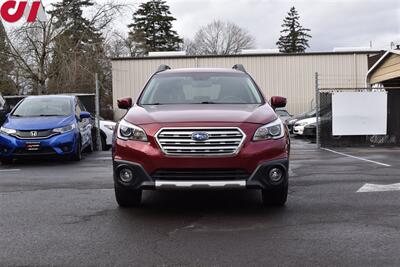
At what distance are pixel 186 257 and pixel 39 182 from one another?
4875 mm

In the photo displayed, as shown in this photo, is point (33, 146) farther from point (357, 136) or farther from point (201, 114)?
point (357, 136)

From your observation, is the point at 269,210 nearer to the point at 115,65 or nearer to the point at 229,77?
the point at 229,77

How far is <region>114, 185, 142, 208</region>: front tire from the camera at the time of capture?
6.08 m

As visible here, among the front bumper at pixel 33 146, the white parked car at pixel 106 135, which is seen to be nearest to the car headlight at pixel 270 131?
the front bumper at pixel 33 146

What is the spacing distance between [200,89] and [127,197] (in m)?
1.83

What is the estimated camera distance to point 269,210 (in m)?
6.11

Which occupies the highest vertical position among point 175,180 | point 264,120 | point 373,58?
point 373,58

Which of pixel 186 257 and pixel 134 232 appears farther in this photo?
pixel 134 232

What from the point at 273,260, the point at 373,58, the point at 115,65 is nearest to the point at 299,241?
the point at 273,260

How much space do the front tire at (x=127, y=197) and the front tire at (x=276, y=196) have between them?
4.99 feet

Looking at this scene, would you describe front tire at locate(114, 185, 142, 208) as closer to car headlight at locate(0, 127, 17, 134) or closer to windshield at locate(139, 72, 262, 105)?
windshield at locate(139, 72, 262, 105)

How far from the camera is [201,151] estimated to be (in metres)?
5.49

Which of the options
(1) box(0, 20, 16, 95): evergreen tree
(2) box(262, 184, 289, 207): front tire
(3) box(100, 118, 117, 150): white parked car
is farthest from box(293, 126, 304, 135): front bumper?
(1) box(0, 20, 16, 95): evergreen tree

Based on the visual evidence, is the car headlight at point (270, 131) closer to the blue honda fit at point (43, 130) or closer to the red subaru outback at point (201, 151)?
the red subaru outback at point (201, 151)
